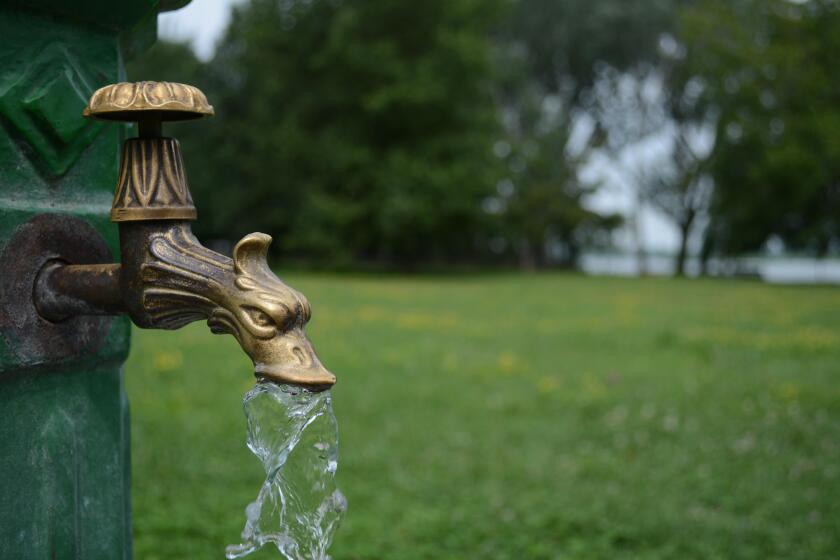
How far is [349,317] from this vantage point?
9.98 meters

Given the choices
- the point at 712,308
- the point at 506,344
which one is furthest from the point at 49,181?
the point at 712,308

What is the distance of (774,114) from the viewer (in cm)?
2098

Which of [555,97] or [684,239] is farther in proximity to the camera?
[555,97]

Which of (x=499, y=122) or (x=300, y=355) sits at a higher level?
(x=499, y=122)

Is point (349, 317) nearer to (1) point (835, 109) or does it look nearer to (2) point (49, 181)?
(2) point (49, 181)

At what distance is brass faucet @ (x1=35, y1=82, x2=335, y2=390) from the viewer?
2.77 feet

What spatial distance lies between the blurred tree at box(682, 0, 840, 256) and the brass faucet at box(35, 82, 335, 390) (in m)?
20.3

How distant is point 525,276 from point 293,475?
20.7 metres

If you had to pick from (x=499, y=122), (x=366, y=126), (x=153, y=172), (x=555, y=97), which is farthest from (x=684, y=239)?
(x=153, y=172)

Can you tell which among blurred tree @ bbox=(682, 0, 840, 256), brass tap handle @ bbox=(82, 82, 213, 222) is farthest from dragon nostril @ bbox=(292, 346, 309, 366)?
blurred tree @ bbox=(682, 0, 840, 256)

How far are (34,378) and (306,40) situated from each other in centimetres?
2189

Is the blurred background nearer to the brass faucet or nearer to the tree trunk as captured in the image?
the tree trunk

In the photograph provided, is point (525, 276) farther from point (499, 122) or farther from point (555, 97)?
point (555, 97)

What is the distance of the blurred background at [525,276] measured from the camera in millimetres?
3730
